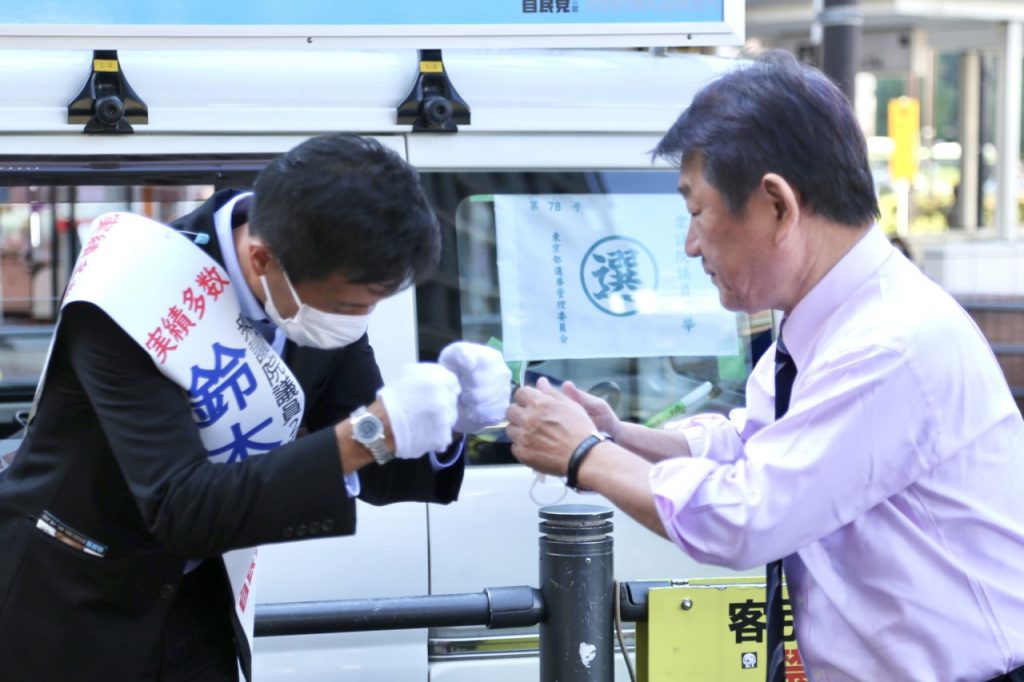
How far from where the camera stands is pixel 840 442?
72.5 inches

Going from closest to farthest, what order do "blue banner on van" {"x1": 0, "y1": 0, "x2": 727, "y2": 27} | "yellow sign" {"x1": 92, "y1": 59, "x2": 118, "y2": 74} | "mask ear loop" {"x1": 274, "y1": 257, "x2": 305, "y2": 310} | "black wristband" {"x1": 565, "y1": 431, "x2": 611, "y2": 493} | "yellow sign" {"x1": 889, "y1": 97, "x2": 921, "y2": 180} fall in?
"mask ear loop" {"x1": 274, "y1": 257, "x2": 305, "y2": 310} < "black wristband" {"x1": 565, "y1": 431, "x2": 611, "y2": 493} < "blue banner on van" {"x1": 0, "y1": 0, "x2": 727, "y2": 27} < "yellow sign" {"x1": 92, "y1": 59, "x2": 118, "y2": 74} < "yellow sign" {"x1": 889, "y1": 97, "x2": 921, "y2": 180}

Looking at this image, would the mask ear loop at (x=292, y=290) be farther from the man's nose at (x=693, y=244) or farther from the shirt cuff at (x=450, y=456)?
the man's nose at (x=693, y=244)

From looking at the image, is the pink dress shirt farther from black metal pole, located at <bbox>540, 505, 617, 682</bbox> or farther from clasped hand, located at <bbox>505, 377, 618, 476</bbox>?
black metal pole, located at <bbox>540, 505, 617, 682</bbox>

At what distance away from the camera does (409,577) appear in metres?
3.11

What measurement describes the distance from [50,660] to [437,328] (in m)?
1.32

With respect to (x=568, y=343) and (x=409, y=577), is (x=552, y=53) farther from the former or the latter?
(x=409, y=577)

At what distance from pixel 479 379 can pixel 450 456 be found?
0.68ft

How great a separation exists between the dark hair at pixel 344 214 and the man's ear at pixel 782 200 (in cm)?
48

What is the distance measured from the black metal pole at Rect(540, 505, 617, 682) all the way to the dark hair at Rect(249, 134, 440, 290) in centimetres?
109

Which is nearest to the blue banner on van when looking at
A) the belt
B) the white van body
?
the white van body

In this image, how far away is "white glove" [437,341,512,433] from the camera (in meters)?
2.08

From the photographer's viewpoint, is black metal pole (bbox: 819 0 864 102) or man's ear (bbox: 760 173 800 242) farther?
black metal pole (bbox: 819 0 864 102)

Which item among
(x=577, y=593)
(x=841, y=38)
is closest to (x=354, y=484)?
(x=577, y=593)

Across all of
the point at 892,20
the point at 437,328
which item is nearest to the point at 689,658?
the point at 437,328
